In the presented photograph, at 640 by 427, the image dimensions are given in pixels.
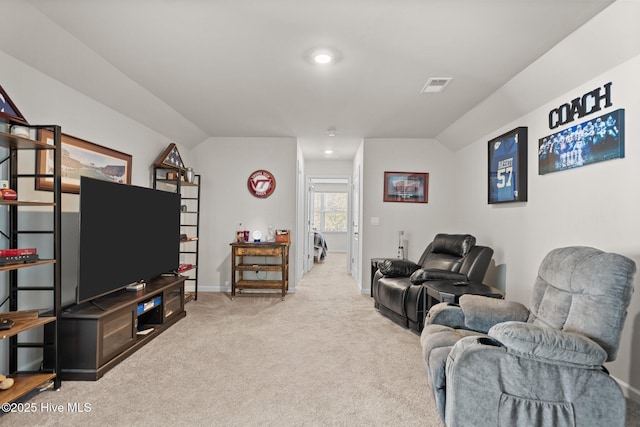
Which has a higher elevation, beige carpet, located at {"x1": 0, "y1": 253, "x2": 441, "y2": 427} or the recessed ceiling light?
the recessed ceiling light

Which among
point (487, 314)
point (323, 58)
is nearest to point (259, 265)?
point (323, 58)

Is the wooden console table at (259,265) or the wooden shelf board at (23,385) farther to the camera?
the wooden console table at (259,265)

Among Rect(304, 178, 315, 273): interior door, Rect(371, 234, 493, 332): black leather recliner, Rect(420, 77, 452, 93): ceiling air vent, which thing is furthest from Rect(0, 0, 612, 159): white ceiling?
Rect(304, 178, 315, 273): interior door

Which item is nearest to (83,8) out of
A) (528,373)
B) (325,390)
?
(325,390)

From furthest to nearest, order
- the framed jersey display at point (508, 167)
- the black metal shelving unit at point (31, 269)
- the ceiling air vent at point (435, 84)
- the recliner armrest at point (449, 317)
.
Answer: the framed jersey display at point (508, 167) → the ceiling air vent at point (435, 84) → the recliner armrest at point (449, 317) → the black metal shelving unit at point (31, 269)

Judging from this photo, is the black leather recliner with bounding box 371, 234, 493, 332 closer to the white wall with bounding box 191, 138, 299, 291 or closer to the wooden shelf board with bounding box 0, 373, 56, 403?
the white wall with bounding box 191, 138, 299, 291

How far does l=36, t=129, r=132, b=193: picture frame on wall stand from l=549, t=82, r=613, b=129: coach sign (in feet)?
13.0

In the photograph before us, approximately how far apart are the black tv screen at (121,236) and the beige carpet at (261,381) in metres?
0.66

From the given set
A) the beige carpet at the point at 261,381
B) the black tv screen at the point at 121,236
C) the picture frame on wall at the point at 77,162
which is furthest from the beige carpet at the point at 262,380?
the picture frame on wall at the point at 77,162

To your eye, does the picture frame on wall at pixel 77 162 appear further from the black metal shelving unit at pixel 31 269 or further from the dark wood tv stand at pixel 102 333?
the dark wood tv stand at pixel 102 333

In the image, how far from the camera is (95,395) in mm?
2279

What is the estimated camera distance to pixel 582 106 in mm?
2658

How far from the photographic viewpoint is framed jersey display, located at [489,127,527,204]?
346cm

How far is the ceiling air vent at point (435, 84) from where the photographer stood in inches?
122
